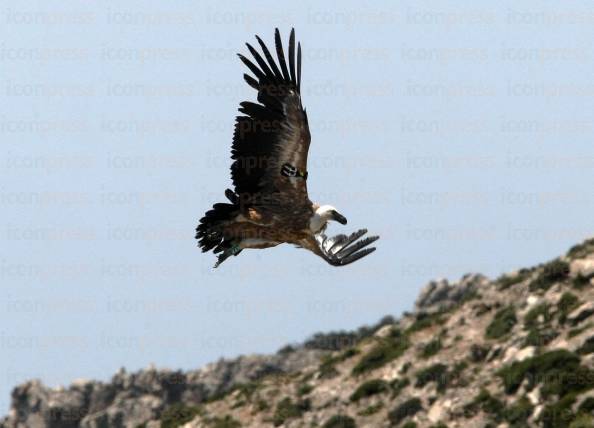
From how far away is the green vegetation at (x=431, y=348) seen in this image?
51.7 meters

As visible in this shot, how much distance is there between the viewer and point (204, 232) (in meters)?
17.5

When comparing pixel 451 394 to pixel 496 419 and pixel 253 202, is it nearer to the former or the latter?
pixel 496 419

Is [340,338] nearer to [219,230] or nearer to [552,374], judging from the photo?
[552,374]

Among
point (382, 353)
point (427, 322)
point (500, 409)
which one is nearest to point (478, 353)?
point (382, 353)

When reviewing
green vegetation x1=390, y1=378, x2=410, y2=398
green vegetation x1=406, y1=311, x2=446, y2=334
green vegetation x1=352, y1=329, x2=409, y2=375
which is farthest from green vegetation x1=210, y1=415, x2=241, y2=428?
green vegetation x1=406, y1=311, x2=446, y2=334

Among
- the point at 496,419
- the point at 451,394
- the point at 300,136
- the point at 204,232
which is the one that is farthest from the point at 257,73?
the point at 451,394

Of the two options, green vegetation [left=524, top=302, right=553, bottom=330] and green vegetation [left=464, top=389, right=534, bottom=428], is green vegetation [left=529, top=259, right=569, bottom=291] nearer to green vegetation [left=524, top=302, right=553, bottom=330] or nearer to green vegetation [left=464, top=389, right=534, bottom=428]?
green vegetation [left=524, top=302, right=553, bottom=330]

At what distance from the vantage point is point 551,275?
5209cm

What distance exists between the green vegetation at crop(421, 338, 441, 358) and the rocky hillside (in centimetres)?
7

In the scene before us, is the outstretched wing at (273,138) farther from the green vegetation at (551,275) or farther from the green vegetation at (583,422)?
the green vegetation at (551,275)

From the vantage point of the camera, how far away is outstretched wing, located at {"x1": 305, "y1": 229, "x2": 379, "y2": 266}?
Answer: 17328 millimetres

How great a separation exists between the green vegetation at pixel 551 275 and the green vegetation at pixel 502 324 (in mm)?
1811

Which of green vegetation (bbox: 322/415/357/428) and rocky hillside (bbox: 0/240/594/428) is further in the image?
green vegetation (bbox: 322/415/357/428)

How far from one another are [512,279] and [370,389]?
39.6 ft
